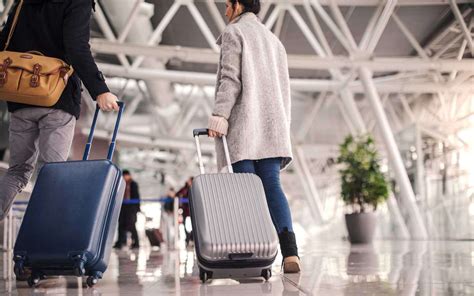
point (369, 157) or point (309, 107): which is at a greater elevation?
point (309, 107)

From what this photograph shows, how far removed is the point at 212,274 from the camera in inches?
166

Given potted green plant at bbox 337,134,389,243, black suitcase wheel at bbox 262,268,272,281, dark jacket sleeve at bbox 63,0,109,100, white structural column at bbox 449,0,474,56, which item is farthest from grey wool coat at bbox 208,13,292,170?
white structural column at bbox 449,0,474,56

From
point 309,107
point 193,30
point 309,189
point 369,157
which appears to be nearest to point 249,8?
point 369,157

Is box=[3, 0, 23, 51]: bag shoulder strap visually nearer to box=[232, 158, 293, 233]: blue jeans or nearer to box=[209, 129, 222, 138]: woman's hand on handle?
box=[209, 129, 222, 138]: woman's hand on handle

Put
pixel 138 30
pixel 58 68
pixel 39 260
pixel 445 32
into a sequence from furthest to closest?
1. pixel 138 30
2. pixel 445 32
3. pixel 58 68
4. pixel 39 260

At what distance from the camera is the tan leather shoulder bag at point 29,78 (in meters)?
4.30

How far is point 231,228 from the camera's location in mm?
4172

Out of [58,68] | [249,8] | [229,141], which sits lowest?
[229,141]

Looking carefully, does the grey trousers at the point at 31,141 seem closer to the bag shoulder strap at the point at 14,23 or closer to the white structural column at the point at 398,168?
the bag shoulder strap at the point at 14,23

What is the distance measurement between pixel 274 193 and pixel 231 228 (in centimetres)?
95

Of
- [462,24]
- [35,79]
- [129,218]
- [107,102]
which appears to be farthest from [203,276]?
[129,218]

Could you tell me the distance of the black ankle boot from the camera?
4.94m

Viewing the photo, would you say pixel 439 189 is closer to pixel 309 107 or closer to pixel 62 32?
pixel 309 107

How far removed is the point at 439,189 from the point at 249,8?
18.4 m
